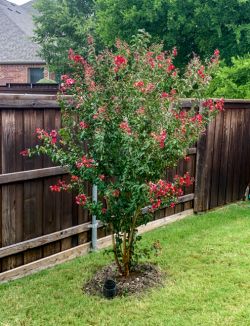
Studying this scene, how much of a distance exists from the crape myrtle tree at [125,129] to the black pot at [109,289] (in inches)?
15.4

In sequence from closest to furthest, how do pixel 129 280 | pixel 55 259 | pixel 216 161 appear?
1. pixel 129 280
2. pixel 55 259
3. pixel 216 161

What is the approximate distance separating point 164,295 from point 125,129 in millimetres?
1507

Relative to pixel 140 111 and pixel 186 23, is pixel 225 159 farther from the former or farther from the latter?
pixel 186 23

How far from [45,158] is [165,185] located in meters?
1.33

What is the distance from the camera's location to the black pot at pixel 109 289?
3926 mm

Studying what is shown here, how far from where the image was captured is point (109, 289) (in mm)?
3926

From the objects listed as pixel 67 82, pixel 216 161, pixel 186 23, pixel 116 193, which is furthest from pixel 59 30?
pixel 116 193

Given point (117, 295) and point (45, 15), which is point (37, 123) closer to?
point (117, 295)

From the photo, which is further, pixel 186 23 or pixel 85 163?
pixel 186 23

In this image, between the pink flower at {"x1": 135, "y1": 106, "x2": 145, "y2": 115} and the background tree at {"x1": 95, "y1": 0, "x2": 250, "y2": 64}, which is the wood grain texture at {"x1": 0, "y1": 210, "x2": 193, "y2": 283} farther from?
the background tree at {"x1": 95, "y1": 0, "x2": 250, "y2": 64}

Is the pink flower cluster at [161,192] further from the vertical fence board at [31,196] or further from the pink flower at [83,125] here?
the vertical fence board at [31,196]

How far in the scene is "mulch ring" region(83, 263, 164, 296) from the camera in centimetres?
405

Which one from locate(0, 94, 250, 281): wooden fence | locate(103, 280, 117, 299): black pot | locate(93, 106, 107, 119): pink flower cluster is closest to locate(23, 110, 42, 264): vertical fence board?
locate(0, 94, 250, 281): wooden fence

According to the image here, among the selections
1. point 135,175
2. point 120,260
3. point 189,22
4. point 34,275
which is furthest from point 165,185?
point 189,22
